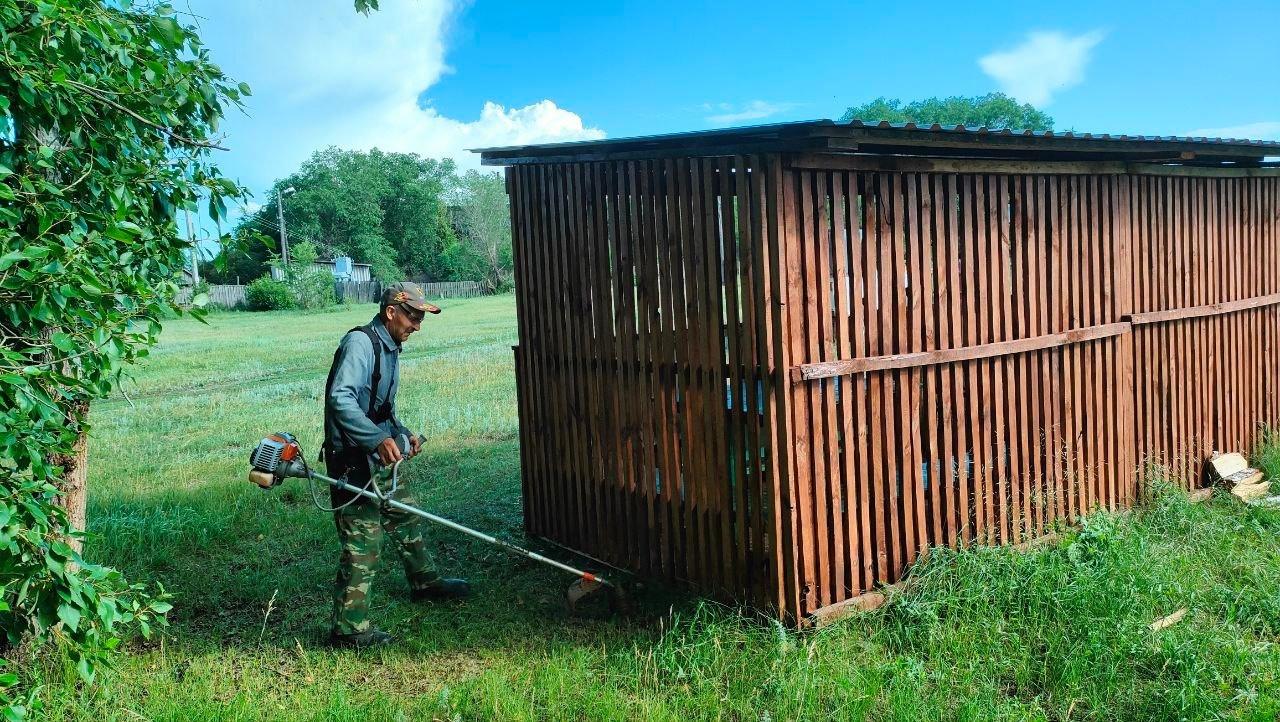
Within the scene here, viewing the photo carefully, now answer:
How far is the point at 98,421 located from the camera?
16.2m

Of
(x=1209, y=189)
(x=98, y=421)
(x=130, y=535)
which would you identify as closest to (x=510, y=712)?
(x=130, y=535)

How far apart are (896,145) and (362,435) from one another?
13.0 feet

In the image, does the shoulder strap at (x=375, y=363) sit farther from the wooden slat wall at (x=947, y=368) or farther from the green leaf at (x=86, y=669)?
the wooden slat wall at (x=947, y=368)

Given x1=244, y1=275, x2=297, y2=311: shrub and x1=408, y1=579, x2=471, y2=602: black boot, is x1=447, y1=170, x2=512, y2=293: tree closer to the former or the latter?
x1=244, y1=275, x2=297, y2=311: shrub

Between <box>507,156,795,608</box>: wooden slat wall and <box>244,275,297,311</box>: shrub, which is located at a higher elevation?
<box>244,275,297,311</box>: shrub

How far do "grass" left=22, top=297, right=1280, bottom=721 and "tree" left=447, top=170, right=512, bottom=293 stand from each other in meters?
68.3

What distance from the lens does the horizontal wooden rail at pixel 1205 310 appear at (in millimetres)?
8320

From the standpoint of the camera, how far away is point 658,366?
21.9ft

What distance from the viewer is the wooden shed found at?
5.81 metres

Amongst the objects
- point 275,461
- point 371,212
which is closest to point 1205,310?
point 275,461

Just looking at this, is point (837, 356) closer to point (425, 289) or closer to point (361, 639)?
point (361, 639)

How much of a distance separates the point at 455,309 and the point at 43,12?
45.8 m

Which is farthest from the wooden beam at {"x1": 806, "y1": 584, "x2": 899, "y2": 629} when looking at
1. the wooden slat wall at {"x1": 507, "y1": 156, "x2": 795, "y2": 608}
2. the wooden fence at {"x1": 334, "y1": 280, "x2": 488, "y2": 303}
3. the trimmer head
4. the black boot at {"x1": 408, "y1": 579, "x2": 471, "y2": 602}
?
the wooden fence at {"x1": 334, "y1": 280, "x2": 488, "y2": 303}

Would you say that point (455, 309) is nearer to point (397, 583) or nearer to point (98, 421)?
point (98, 421)
